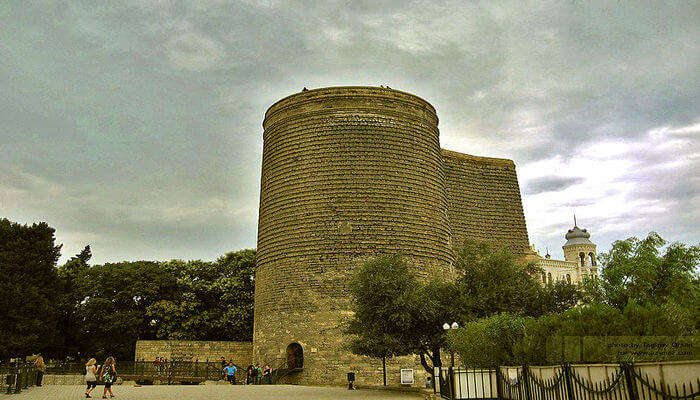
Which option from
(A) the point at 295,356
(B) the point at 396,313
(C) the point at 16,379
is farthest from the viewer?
(A) the point at 295,356

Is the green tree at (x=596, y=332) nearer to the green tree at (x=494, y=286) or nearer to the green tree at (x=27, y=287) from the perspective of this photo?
the green tree at (x=494, y=286)

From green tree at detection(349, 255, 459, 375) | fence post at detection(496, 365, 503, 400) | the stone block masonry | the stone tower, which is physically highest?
the stone tower

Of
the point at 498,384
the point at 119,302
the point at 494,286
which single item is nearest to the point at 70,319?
the point at 119,302

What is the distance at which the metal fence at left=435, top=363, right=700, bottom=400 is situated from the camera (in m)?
6.70

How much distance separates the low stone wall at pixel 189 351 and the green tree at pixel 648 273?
59.4 feet

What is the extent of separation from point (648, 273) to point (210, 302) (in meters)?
25.7

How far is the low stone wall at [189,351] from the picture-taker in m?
30.2

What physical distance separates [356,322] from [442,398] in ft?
24.1

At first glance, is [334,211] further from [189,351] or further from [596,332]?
[596,332]

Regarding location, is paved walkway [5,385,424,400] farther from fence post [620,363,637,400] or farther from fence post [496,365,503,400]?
fence post [620,363,637,400]

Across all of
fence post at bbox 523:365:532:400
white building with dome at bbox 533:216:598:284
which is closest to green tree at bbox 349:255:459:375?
fence post at bbox 523:365:532:400

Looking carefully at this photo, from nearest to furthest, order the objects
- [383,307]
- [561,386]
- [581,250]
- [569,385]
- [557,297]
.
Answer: [569,385]
[561,386]
[383,307]
[557,297]
[581,250]

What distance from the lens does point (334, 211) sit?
2711cm

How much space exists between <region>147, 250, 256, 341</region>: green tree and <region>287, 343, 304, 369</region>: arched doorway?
374 inches
